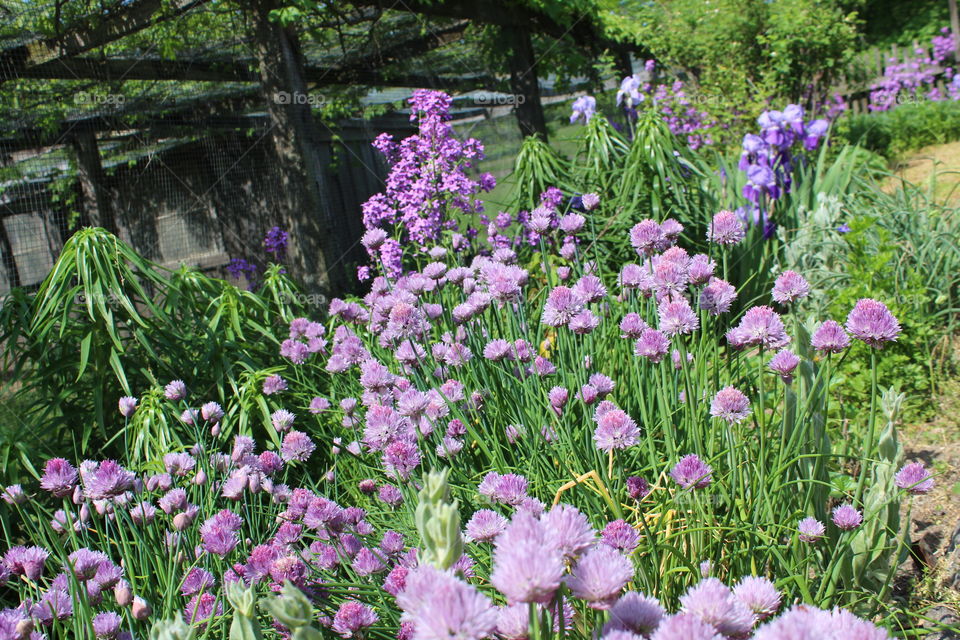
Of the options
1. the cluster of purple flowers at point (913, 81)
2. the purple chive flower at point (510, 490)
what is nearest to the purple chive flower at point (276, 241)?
the purple chive flower at point (510, 490)

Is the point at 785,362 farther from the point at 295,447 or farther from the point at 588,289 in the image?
the point at 295,447

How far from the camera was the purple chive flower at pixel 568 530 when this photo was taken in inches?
25.8

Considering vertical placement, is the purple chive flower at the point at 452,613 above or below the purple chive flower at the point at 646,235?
below

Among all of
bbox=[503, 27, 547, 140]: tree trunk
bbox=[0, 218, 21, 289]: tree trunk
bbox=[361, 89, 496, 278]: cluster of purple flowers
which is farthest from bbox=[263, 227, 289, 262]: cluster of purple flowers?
bbox=[503, 27, 547, 140]: tree trunk

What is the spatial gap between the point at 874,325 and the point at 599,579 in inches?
31.6

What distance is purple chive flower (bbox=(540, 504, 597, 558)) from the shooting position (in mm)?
655

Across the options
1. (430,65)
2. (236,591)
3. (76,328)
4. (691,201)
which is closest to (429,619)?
(236,591)

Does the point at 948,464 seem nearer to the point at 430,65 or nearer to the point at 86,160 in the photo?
the point at 86,160

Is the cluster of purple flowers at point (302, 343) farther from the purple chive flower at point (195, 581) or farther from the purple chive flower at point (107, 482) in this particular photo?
the purple chive flower at point (195, 581)

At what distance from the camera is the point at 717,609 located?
0.66m

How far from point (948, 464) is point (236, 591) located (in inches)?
88.4

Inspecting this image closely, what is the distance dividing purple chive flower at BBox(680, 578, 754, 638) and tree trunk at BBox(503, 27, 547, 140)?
6268 millimetres

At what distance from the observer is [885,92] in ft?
41.9

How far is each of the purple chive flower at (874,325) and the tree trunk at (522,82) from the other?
5693 mm
